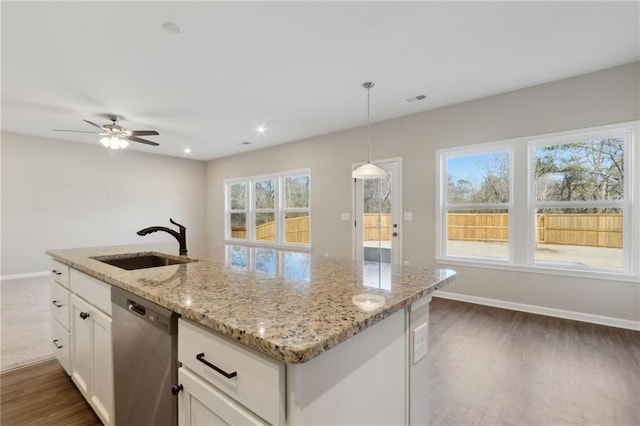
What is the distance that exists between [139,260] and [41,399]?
1.03 meters

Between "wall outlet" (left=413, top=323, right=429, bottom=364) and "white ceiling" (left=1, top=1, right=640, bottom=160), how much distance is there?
87.2 inches

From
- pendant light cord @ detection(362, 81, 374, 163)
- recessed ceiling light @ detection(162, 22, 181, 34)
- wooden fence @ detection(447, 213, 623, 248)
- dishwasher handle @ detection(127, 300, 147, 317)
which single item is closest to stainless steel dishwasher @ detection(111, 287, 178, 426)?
dishwasher handle @ detection(127, 300, 147, 317)

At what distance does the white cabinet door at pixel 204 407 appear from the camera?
2.61 ft

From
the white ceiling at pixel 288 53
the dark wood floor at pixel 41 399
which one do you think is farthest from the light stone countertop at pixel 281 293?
the white ceiling at pixel 288 53

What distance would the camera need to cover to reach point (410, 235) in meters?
4.55

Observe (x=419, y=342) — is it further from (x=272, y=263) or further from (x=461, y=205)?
(x=461, y=205)

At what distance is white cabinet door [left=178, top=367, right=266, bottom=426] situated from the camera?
80 centimetres

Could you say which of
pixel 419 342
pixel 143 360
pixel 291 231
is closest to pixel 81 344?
pixel 143 360

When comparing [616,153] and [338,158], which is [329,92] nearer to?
[338,158]

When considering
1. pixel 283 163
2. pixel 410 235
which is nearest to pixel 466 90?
pixel 410 235

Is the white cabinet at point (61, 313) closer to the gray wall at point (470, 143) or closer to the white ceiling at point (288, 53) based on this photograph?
the white ceiling at point (288, 53)

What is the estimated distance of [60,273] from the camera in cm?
205

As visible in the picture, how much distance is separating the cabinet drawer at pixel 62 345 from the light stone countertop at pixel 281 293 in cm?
53

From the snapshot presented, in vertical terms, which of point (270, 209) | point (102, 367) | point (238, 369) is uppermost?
point (270, 209)
